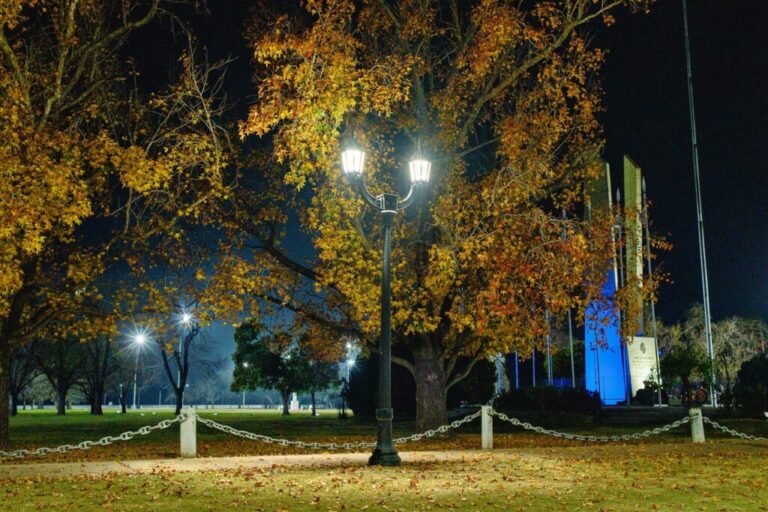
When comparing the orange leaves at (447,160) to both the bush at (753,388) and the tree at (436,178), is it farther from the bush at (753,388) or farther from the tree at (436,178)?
the bush at (753,388)

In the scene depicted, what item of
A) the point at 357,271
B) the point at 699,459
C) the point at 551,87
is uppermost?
the point at 551,87

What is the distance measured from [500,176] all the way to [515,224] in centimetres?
129

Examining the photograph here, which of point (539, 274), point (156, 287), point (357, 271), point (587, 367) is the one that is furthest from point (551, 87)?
point (587, 367)

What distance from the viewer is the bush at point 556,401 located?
37.2 m

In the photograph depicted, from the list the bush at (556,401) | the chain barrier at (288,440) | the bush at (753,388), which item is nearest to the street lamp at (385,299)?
the chain barrier at (288,440)

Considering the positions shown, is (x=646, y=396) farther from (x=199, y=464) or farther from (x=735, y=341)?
(x=199, y=464)

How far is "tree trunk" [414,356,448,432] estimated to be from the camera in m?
23.2

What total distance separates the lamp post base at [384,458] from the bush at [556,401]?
76.1 feet

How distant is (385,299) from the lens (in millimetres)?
14664

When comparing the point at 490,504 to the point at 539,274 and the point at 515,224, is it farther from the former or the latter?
the point at 515,224

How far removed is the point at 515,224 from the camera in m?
20.7

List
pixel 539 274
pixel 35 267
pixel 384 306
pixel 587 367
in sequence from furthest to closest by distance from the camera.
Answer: pixel 587 367 → pixel 35 267 → pixel 539 274 → pixel 384 306

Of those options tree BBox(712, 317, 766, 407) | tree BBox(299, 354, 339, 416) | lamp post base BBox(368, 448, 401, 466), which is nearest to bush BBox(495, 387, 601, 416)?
tree BBox(299, 354, 339, 416)

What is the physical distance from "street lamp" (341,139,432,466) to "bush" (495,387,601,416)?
23.2 metres
